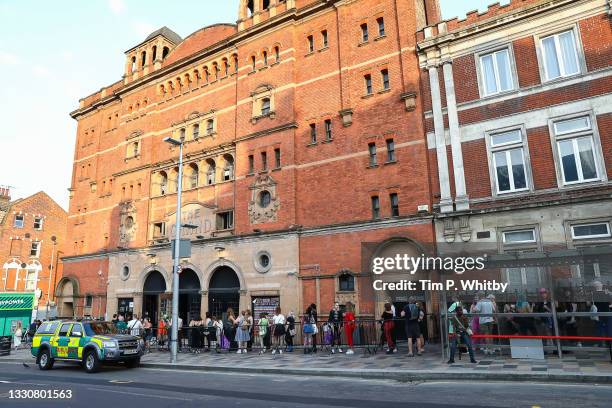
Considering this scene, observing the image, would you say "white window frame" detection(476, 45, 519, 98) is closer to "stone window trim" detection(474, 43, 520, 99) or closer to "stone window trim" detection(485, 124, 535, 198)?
"stone window trim" detection(474, 43, 520, 99)

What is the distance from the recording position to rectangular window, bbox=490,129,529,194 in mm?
18344

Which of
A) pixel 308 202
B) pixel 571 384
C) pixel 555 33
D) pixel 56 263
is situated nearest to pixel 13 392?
pixel 571 384

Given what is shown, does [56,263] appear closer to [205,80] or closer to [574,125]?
[205,80]

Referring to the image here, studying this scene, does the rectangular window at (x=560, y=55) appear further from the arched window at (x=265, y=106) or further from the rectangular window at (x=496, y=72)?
the arched window at (x=265, y=106)

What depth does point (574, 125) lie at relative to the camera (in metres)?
17.5

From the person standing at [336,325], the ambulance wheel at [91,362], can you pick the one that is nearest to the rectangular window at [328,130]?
the person standing at [336,325]

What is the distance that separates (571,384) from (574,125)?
38.5 ft

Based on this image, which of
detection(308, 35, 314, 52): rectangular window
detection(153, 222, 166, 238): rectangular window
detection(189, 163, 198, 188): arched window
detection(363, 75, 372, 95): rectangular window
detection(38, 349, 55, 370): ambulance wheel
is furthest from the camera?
detection(153, 222, 166, 238): rectangular window

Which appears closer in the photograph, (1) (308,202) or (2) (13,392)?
(2) (13,392)

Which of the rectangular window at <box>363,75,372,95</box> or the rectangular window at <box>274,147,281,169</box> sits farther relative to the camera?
the rectangular window at <box>274,147,281,169</box>

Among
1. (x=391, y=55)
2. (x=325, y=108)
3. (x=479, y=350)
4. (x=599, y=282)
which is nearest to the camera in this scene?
(x=599, y=282)

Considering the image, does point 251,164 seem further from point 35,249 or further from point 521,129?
point 35,249

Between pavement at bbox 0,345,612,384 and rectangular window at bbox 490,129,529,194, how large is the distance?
7.71 m

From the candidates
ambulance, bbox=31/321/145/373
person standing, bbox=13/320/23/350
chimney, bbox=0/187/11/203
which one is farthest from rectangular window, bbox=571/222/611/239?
chimney, bbox=0/187/11/203
